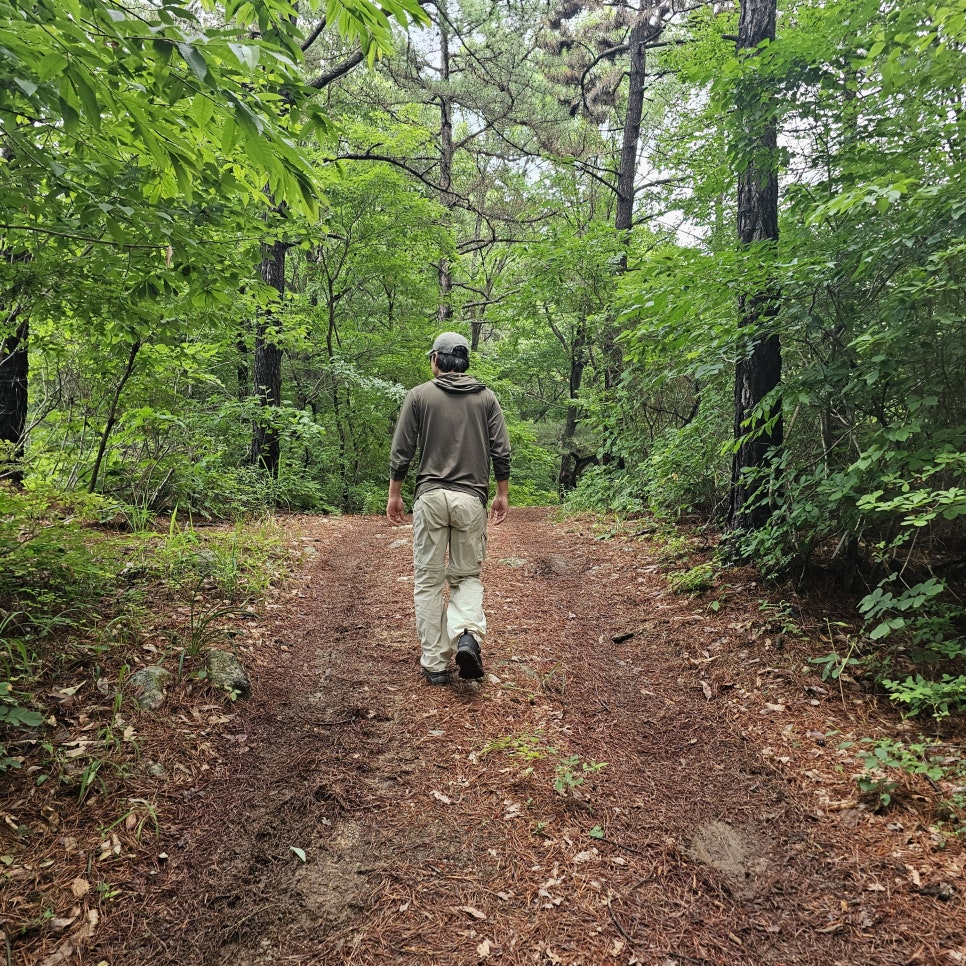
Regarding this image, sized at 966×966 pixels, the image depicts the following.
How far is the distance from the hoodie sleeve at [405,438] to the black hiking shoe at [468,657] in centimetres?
127

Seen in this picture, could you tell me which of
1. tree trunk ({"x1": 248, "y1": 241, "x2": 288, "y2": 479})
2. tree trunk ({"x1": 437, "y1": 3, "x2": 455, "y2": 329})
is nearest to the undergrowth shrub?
tree trunk ({"x1": 437, "y1": 3, "x2": 455, "y2": 329})

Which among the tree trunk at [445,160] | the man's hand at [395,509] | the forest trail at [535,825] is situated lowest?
the forest trail at [535,825]

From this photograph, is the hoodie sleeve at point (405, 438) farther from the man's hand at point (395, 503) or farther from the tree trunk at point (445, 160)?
the tree trunk at point (445, 160)

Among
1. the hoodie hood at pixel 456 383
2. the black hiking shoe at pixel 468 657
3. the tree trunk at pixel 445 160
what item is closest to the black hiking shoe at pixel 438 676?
the black hiking shoe at pixel 468 657

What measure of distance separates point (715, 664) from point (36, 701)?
436 centimetres

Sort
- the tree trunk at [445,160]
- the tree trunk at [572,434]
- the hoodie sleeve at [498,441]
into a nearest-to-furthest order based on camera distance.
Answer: the hoodie sleeve at [498,441]
the tree trunk at [445,160]
the tree trunk at [572,434]

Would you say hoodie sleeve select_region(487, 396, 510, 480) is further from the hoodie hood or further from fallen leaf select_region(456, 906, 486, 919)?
fallen leaf select_region(456, 906, 486, 919)

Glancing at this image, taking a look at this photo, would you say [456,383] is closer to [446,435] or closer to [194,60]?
[446,435]

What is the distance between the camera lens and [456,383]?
3.96 metres

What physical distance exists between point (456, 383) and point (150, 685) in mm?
2793

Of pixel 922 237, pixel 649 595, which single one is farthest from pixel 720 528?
pixel 922 237

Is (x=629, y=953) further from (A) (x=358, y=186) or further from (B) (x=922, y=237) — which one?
(A) (x=358, y=186)

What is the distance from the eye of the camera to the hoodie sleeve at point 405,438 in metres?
3.95

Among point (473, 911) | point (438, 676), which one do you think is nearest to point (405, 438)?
point (438, 676)
